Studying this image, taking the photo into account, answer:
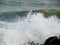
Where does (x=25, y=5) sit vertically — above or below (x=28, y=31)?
above

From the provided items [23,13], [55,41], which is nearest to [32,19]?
[23,13]

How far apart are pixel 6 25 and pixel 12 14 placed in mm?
3277

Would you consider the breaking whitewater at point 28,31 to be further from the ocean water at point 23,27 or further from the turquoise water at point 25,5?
the turquoise water at point 25,5

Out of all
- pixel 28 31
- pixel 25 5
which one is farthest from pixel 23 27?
pixel 25 5

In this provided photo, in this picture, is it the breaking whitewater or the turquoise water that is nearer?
the breaking whitewater

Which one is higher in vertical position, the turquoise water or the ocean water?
the turquoise water

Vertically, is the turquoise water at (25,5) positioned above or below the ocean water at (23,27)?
above

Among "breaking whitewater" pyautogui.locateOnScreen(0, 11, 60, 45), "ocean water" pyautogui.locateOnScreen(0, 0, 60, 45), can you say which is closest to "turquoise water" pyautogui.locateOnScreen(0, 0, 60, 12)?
"ocean water" pyautogui.locateOnScreen(0, 0, 60, 45)

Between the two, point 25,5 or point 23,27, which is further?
point 25,5

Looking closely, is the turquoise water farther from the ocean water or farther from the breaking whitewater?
the breaking whitewater

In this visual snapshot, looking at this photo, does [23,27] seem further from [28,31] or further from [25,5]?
[25,5]

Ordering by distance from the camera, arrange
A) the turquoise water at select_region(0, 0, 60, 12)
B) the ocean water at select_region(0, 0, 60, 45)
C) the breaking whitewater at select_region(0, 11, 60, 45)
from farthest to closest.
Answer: the turquoise water at select_region(0, 0, 60, 12)
the ocean water at select_region(0, 0, 60, 45)
the breaking whitewater at select_region(0, 11, 60, 45)

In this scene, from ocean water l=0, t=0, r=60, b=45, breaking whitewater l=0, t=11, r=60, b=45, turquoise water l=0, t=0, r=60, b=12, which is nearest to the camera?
breaking whitewater l=0, t=11, r=60, b=45

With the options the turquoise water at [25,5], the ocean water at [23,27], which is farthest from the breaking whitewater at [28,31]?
the turquoise water at [25,5]
